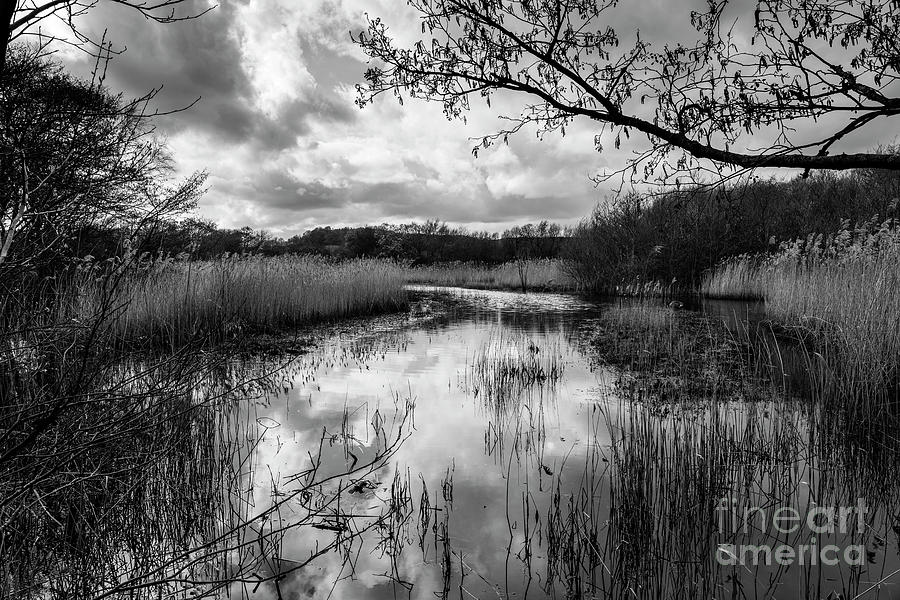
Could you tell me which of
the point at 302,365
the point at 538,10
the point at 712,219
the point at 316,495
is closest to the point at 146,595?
the point at 316,495

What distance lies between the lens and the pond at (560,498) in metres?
2.35

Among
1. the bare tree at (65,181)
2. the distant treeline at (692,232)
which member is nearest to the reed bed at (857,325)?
the bare tree at (65,181)

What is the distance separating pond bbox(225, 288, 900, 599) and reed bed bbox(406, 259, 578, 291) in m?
20.9

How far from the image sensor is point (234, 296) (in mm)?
10180

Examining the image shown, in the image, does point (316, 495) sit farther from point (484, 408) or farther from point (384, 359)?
point (384, 359)

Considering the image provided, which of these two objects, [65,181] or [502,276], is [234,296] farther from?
[502,276]

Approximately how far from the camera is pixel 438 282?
34500 millimetres

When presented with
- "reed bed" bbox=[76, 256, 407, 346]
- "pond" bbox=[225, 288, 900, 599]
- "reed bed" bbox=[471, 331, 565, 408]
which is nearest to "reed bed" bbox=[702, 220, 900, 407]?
"pond" bbox=[225, 288, 900, 599]

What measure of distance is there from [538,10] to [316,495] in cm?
392

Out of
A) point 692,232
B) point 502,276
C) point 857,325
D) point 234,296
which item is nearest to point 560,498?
point 857,325

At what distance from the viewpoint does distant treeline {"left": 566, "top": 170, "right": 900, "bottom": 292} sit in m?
19.1

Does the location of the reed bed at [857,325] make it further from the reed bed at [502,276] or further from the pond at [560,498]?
the reed bed at [502,276]

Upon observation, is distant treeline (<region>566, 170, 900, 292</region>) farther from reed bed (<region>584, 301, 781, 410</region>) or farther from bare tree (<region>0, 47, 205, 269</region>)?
bare tree (<region>0, 47, 205, 269</region>)

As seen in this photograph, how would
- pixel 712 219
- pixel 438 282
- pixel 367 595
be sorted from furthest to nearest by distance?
1. pixel 438 282
2. pixel 712 219
3. pixel 367 595
